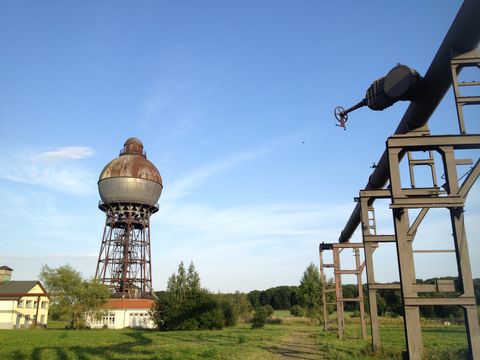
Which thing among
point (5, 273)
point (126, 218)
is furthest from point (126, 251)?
point (5, 273)

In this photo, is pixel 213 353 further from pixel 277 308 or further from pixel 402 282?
pixel 277 308

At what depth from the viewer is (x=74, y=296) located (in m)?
45.4

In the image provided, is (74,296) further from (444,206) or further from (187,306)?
(444,206)

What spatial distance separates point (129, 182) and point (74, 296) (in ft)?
46.9

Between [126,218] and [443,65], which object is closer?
[443,65]

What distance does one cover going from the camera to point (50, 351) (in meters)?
17.5

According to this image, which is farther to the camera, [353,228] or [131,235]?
[131,235]

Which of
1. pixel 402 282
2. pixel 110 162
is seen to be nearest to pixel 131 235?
pixel 110 162

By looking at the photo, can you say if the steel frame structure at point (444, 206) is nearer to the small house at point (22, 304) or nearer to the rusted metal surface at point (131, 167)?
the rusted metal surface at point (131, 167)

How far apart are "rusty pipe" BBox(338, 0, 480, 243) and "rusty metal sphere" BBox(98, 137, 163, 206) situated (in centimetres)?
3977

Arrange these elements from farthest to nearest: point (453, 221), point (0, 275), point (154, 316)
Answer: point (0, 275), point (154, 316), point (453, 221)

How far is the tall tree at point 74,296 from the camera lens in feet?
147

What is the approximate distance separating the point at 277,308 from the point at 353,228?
91.2m

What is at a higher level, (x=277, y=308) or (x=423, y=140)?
(x=423, y=140)
